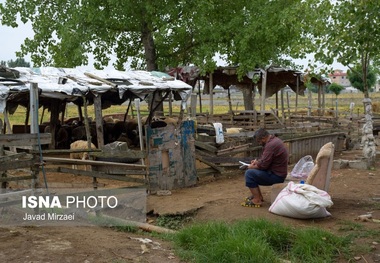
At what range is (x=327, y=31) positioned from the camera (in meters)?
10.1

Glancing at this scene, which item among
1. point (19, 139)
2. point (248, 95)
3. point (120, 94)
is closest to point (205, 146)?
point (120, 94)

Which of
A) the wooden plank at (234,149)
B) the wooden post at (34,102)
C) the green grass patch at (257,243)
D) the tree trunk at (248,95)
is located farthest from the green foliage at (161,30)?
the green grass patch at (257,243)

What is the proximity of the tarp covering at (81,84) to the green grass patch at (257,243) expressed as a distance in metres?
7.46

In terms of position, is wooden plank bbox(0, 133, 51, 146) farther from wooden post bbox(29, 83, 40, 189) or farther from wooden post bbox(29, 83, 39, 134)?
wooden post bbox(29, 83, 39, 134)

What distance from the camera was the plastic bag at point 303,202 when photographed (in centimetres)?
823

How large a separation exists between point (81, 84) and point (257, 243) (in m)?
8.93

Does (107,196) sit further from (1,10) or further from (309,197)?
(1,10)

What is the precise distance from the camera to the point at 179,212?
937 cm

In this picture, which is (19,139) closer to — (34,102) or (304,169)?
(34,102)

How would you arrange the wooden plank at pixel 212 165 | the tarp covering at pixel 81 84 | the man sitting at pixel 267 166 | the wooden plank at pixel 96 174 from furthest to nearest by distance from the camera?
the tarp covering at pixel 81 84 < the wooden plank at pixel 212 165 < the man sitting at pixel 267 166 < the wooden plank at pixel 96 174

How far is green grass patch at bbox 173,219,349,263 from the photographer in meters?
6.43

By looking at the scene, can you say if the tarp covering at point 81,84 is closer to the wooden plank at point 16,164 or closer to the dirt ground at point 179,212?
the dirt ground at point 179,212

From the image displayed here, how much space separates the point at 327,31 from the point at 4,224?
22.1 feet

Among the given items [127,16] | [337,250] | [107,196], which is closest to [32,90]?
[107,196]
